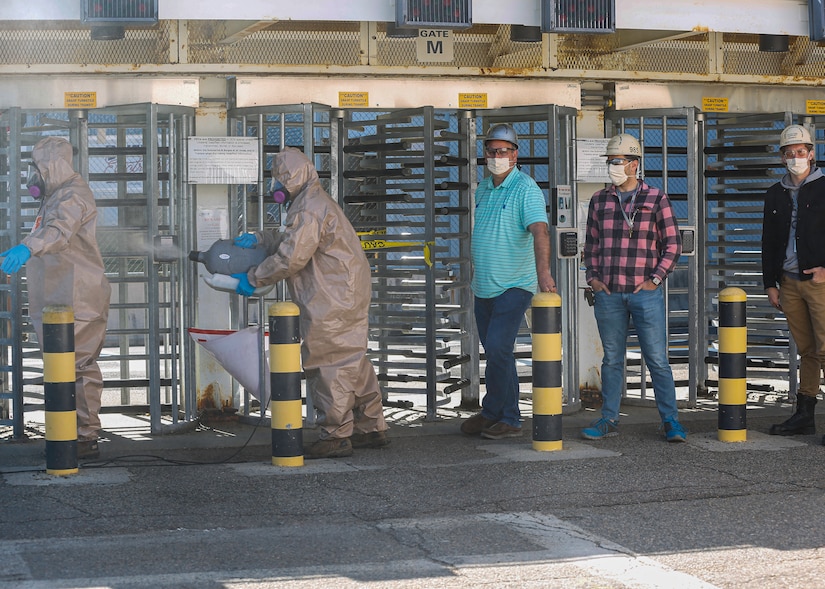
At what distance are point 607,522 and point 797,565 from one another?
3.33 feet

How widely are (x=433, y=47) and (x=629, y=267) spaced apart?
8.29ft

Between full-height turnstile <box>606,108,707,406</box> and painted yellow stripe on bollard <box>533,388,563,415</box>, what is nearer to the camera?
painted yellow stripe on bollard <box>533,388,563,415</box>

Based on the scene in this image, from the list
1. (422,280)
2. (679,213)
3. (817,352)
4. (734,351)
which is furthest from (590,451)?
(679,213)

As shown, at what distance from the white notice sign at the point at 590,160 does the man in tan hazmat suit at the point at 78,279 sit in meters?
3.73

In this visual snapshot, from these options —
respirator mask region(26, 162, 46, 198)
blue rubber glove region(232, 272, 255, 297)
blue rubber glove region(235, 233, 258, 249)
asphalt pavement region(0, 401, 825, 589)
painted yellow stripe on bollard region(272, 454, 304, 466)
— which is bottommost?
asphalt pavement region(0, 401, 825, 589)

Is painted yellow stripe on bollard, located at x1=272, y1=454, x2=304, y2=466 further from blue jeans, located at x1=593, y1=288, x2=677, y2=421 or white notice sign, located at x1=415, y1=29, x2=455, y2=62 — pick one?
white notice sign, located at x1=415, y1=29, x2=455, y2=62

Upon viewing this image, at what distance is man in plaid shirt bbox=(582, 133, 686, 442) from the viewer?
8195mm

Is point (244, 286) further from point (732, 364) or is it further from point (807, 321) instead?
point (807, 321)

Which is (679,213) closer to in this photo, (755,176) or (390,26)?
(755,176)

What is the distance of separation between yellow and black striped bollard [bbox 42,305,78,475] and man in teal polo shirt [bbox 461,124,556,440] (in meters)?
2.60

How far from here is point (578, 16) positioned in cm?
858

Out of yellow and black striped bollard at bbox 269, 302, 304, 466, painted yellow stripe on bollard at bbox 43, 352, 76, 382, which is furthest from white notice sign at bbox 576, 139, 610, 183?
painted yellow stripe on bollard at bbox 43, 352, 76, 382

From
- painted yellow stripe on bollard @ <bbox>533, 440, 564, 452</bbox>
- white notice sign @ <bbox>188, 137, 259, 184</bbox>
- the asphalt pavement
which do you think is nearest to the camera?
the asphalt pavement

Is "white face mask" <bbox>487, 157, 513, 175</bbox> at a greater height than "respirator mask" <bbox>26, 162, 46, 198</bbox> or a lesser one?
greater
